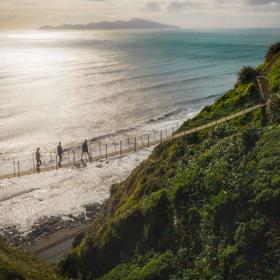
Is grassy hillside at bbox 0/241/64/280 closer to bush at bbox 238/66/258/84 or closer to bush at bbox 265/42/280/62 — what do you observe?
bush at bbox 238/66/258/84

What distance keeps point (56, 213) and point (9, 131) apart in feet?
68.7

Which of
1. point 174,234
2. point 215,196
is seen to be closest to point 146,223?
point 174,234

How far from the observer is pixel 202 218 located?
17.3 meters

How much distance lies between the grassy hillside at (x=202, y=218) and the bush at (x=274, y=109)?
30cm

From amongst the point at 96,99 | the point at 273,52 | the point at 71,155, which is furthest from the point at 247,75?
the point at 96,99

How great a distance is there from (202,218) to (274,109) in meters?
8.21

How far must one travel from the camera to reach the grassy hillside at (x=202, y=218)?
15.3m

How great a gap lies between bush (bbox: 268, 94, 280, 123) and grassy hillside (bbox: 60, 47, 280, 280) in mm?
301

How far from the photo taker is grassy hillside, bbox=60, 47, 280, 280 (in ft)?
50.3

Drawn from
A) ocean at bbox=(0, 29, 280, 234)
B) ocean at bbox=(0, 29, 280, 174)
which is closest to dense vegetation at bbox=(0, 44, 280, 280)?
ocean at bbox=(0, 29, 280, 234)

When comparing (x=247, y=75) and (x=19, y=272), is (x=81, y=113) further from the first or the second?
(x=19, y=272)

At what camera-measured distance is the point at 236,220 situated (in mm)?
16203

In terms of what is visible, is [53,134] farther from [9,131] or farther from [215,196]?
[215,196]

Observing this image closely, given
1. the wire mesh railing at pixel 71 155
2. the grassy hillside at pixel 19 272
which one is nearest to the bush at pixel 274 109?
the grassy hillside at pixel 19 272
